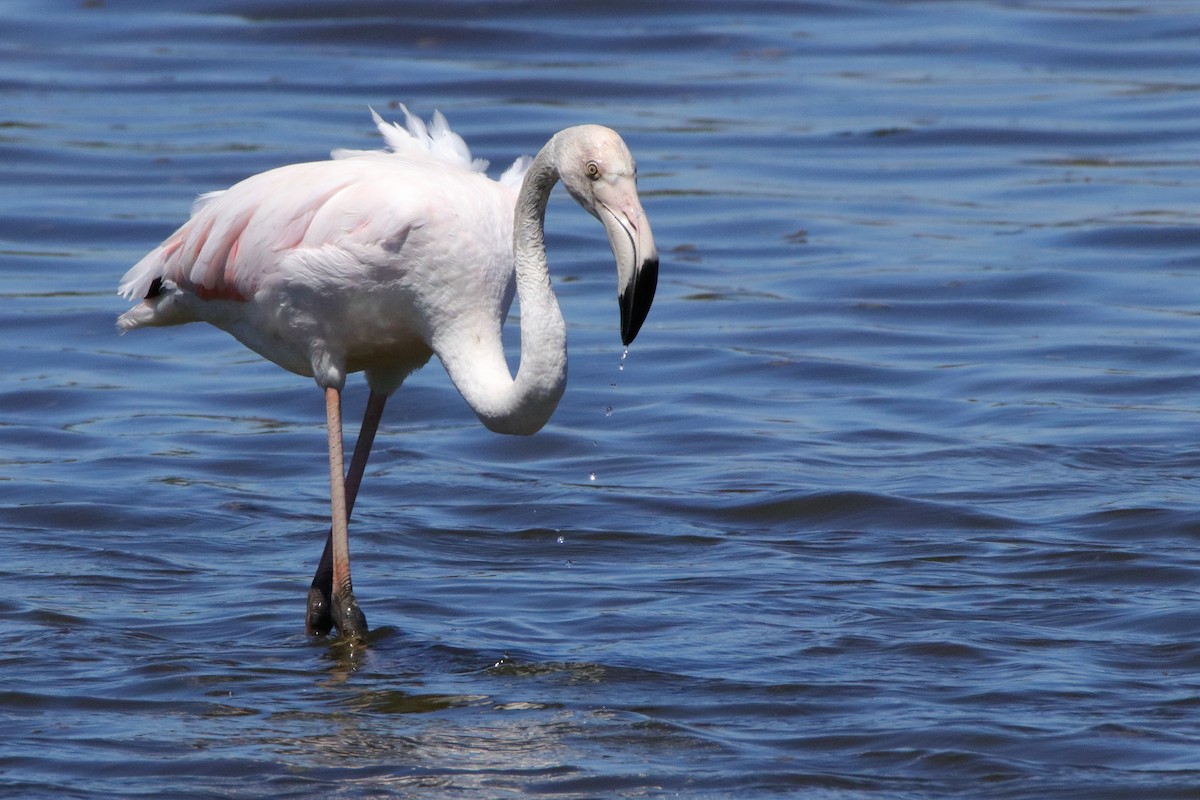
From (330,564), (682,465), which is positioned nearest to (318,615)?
(330,564)

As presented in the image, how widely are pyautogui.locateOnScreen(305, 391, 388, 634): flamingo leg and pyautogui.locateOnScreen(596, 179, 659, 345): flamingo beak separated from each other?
146 cm

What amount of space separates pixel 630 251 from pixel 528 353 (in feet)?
1.65

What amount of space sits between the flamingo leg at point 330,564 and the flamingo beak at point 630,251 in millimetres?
1457

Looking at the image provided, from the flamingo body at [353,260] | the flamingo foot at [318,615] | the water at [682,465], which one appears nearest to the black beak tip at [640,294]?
the flamingo body at [353,260]

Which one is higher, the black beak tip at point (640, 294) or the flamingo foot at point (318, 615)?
the black beak tip at point (640, 294)

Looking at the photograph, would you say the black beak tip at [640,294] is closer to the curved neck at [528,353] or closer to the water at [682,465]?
the curved neck at [528,353]

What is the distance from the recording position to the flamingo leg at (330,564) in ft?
22.4

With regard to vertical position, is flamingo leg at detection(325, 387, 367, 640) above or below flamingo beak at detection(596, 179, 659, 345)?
below

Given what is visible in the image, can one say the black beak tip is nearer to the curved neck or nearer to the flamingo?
the flamingo

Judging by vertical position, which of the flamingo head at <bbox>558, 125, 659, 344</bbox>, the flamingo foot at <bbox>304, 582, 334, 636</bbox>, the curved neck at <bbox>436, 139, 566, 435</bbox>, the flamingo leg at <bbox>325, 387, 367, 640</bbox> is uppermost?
the flamingo head at <bbox>558, 125, 659, 344</bbox>

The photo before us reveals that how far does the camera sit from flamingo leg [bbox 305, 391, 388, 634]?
684 cm

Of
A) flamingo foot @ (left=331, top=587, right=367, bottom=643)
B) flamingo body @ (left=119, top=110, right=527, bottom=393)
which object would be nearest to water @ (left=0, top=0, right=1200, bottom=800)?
flamingo foot @ (left=331, top=587, right=367, bottom=643)

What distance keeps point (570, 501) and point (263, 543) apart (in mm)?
1339

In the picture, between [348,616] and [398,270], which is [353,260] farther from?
[348,616]
